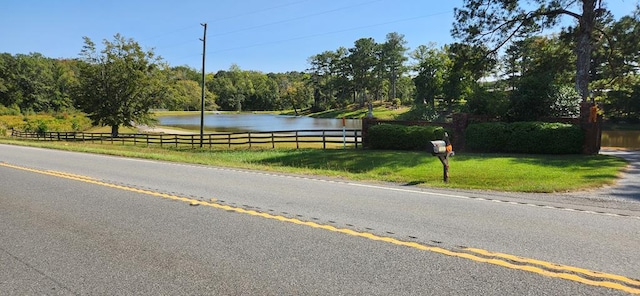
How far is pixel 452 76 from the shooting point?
3488 cm

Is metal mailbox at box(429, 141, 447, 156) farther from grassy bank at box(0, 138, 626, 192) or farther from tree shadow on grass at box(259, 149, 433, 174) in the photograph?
tree shadow on grass at box(259, 149, 433, 174)

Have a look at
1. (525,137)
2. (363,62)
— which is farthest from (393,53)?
(525,137)

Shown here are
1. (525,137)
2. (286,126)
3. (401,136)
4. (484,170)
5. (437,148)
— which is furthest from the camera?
(286,126)

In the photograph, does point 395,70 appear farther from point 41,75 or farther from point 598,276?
point 598,276

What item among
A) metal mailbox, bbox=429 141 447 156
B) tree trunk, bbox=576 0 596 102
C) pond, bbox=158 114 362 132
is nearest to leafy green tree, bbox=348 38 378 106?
pond, bbox=158 114 362 132

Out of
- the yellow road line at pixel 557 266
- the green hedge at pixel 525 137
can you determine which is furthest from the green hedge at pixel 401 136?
the yellow road line at pixel 557 266

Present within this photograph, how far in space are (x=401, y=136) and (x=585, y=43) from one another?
10.5m

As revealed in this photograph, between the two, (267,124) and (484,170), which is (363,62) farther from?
(484,170)

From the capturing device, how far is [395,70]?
105m

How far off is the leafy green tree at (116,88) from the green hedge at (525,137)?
35.1 metres

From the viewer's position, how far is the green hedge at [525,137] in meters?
14.8

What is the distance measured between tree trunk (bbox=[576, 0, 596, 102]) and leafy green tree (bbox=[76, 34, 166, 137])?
122 ft

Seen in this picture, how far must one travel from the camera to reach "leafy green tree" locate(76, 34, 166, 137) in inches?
1624

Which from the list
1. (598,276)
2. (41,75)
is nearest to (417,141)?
(598,276)
